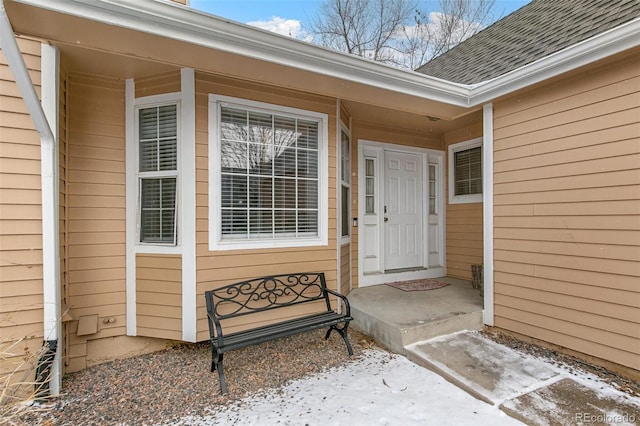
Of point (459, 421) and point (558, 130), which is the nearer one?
point (459, 421)

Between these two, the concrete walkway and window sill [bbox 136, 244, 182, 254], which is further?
window sill [bbox 136, 244, 182, 254]

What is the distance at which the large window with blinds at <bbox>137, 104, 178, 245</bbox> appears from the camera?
9.12 feet

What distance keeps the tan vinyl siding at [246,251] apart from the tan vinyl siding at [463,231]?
2.29 meters

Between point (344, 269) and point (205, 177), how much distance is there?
1.95m

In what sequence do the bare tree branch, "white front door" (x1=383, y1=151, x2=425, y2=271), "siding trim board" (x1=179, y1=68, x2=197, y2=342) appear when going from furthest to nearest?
the bare tree branch
"white front door" (x1=383, y1=151, x2=425, y2=271)
"siding trim board" (x1=179, y1=68, x2=197, y2=342)

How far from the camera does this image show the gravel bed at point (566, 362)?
2162 mm

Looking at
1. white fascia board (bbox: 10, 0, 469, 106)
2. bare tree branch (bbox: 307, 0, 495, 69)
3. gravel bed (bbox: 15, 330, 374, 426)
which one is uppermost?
bare tree branch (bbox: 307, 0, 495, 69)

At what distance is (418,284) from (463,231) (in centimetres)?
110

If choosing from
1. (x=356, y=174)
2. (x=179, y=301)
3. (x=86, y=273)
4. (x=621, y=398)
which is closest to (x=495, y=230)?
(x=621, y=398)

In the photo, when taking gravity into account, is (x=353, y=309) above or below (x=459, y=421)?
above

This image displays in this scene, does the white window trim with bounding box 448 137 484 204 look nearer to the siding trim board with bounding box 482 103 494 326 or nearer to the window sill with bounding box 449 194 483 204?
the window sill with bounding box 449 194 483 204

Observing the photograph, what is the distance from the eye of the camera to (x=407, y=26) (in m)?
9.37

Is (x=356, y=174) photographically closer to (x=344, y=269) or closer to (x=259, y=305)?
(x=344, y=269)
